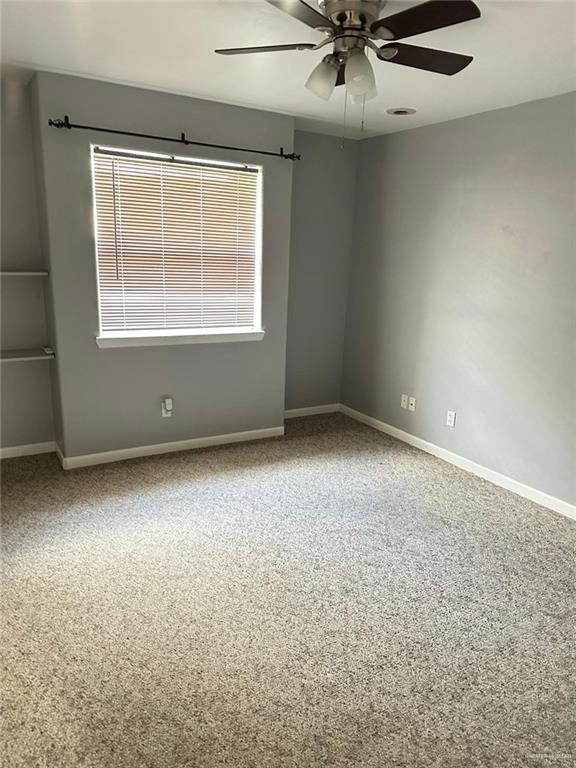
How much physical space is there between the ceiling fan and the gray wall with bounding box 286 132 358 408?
219cm

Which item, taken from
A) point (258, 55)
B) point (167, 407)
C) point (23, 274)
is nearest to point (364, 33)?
point (258, 55)

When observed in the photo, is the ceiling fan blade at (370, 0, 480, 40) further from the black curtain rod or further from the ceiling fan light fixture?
the black curtain rod

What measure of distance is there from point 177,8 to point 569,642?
296cm

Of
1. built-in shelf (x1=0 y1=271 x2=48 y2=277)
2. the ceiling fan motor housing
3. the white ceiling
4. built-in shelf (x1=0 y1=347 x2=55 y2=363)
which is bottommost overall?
built-in shelf (x1=0 y1=347 x2=55 y2=363)

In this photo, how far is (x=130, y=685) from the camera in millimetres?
1880

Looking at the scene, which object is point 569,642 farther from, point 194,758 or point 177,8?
point 177,8

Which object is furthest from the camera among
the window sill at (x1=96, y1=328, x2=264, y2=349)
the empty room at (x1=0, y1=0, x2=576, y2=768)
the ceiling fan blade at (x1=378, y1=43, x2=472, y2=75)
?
the window sill at (x1=96, y1=328, x2=264, y2=349)

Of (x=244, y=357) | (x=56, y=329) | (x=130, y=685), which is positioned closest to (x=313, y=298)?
(x=244, y=357)

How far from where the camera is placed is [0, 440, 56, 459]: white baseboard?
12.3 ft

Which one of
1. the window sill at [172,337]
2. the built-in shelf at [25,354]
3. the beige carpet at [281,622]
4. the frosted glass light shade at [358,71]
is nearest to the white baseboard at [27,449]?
the beige carpet at [281,622]

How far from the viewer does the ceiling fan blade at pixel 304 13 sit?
1.77 meters

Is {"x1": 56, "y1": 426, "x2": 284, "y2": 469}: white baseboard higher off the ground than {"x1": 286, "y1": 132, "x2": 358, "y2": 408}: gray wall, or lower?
lower

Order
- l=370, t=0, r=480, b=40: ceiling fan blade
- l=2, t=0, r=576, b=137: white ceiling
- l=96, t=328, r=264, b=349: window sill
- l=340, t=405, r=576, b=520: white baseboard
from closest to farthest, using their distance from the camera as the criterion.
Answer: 1. l=370, t=0, r=480, b=40: ceiling fan blade
2. l=2, t=0, r=576, b=137: white ceiling
3. l=340, t=405, r=576, b=520: white baseboard
4. l=96, t=328, r=264, b=349: window sill

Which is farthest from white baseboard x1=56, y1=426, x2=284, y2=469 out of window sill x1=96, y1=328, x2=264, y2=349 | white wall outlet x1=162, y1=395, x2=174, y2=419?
window sill x1=96, y1=328, x2=264, y2=349
